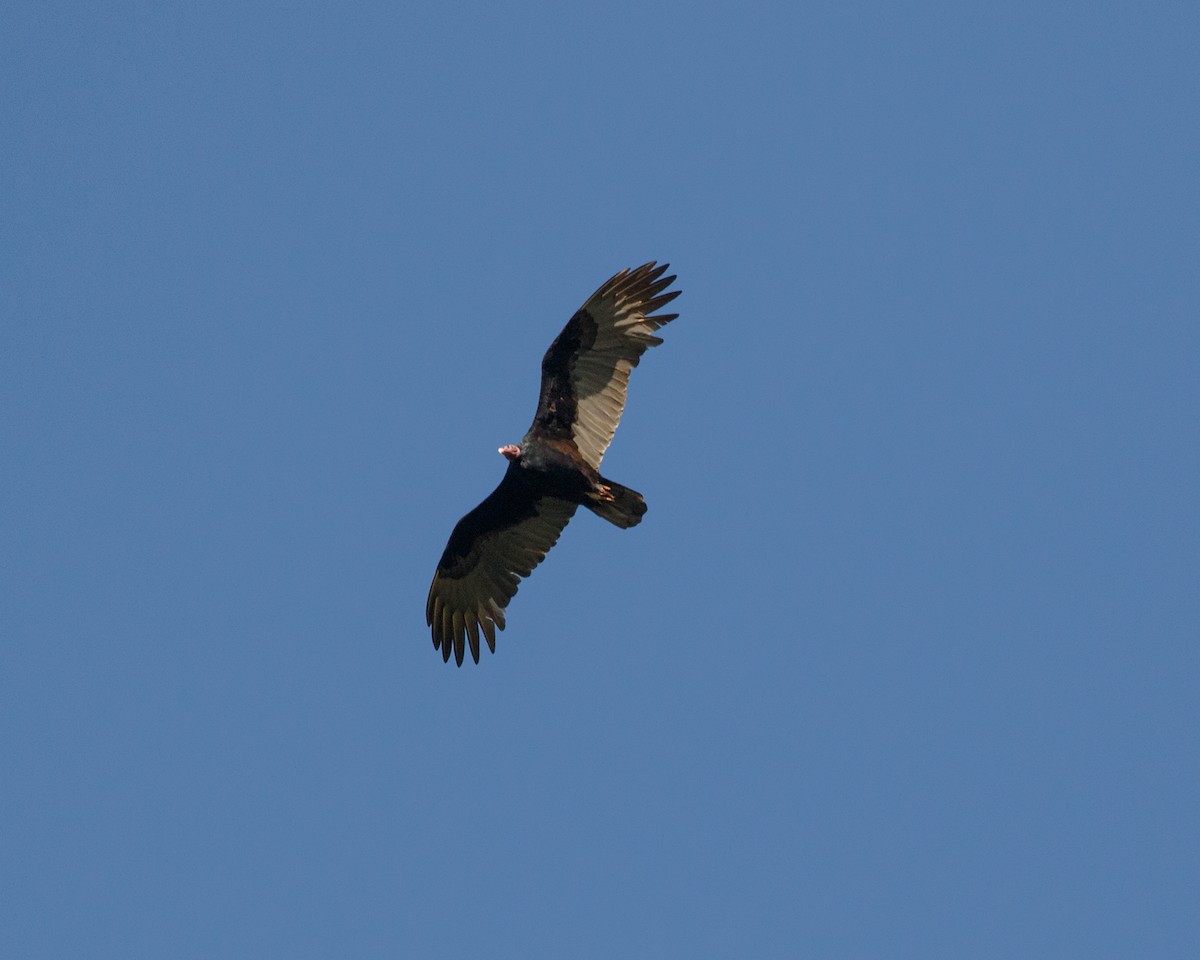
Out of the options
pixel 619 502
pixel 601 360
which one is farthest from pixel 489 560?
pixel 601 360

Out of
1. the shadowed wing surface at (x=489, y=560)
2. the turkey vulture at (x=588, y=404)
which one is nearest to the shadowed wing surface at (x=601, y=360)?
the turkey vulture at (x=588, y=404)

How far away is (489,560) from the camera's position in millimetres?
20594

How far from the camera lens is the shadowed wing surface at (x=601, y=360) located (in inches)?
765

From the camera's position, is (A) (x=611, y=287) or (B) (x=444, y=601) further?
(B) (x=444, y=601)

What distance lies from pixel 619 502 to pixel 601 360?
70.5 inches

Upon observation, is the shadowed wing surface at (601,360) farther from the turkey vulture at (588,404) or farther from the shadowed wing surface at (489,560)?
the shadowed wing surface at (489,560)

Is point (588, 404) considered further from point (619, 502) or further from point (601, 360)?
point (619, 502)

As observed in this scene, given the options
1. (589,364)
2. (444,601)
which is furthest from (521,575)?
(589,364)

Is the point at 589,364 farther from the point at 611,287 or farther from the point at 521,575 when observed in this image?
the point at 521,575

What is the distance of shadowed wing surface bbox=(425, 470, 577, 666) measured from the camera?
20188mm

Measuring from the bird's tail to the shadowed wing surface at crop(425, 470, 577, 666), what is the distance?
3.53 ft

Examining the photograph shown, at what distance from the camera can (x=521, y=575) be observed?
20.6m

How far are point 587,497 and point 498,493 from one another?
4.53 ft

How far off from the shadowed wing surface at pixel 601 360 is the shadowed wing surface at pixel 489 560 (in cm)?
99
